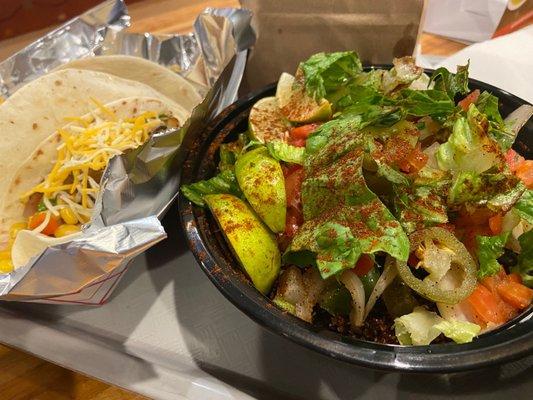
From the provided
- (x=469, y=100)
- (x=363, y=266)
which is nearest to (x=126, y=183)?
(x=363, y=266)

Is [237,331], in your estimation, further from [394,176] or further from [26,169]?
[26,169]

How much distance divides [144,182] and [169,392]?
0.47 m

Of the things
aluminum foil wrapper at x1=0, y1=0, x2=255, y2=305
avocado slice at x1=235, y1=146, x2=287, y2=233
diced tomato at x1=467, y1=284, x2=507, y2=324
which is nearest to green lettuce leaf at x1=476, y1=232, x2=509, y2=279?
diced tomato at x1=467, y1=284, x2=507, y2=324

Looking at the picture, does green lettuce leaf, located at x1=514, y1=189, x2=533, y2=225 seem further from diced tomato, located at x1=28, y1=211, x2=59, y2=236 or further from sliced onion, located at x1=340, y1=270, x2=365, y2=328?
diced tomato, located at x1=28, y1=211, x2=59, y2=236

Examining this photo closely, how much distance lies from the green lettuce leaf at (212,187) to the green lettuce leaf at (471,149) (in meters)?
0.43

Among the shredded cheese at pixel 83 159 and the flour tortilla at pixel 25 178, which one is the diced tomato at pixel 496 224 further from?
the flour tortilla at pixel 25 178

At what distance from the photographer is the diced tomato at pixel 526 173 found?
3.16 ft

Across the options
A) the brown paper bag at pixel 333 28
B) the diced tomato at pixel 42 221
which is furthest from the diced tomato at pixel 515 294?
the diced tomato at pixel 42 221

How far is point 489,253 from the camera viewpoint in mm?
809

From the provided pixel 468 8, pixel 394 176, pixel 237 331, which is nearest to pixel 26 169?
pixel 237 331

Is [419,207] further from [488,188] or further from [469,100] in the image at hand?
[469,100]

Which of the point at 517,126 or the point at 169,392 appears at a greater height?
the point at 517,126

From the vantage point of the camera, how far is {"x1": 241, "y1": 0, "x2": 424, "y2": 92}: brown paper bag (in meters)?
1.45

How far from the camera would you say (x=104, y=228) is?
982mm
